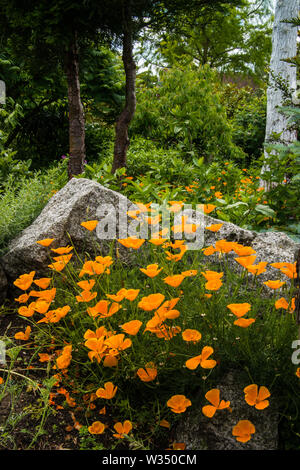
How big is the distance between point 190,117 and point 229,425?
5.74m

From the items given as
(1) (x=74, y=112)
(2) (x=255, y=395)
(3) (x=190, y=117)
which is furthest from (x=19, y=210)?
(3) (x=190, y=117)

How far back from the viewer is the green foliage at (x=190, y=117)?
6.40 m

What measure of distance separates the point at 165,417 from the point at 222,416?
0.77 feet

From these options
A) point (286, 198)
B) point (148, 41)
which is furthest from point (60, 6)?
point (286, 198)

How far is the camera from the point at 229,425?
4.73 ft

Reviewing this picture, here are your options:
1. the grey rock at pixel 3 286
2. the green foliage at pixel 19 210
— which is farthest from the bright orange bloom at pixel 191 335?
the green foliage at pixel 19 210

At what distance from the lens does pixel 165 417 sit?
1526mm

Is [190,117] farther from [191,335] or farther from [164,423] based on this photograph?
[164,423]

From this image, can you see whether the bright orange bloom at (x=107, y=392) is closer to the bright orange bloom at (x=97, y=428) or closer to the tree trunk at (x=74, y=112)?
the bright orange bloom at (x=97, y=428)

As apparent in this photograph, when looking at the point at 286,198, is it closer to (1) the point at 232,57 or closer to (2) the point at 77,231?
(2) the point at 77,231

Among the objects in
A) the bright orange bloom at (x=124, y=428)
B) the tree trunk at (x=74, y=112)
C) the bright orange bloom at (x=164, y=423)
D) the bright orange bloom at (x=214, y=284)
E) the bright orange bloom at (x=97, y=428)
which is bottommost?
the bright orange bloom at (x=164, y=423)

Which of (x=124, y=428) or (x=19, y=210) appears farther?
(x=19, y=210)

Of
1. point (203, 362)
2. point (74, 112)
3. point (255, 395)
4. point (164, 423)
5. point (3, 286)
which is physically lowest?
point (164, 423)

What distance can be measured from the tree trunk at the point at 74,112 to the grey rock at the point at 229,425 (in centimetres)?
349
